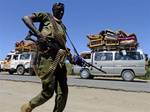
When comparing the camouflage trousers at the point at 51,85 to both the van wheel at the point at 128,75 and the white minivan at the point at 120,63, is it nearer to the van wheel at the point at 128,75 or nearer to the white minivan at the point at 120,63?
the white minivan at the point at 120,63

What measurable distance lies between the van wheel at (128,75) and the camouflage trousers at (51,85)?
2025cm

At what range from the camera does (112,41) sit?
28.7m

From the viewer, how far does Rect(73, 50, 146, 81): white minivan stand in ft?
88.3

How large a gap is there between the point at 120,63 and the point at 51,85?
68.4 feet

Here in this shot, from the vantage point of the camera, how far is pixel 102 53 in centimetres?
2842

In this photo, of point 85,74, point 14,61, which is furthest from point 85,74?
point 14,61

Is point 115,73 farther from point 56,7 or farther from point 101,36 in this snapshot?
point 56,7

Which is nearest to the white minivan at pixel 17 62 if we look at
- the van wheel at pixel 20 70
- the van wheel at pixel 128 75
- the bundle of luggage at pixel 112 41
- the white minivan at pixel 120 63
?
the van wheel at pixel 20 70

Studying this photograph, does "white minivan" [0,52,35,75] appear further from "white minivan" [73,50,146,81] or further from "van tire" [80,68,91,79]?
"white minivan" [73,50,146,81]

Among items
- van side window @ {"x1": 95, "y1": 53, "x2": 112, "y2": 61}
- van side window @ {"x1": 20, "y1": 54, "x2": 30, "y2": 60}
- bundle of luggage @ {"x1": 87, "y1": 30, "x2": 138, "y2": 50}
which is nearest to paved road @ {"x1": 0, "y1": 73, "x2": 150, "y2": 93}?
van side window @ {"x1": 95, "y1": 53, "x2": 112, "y2": 61}

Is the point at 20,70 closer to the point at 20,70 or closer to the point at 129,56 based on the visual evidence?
the point at 20,70

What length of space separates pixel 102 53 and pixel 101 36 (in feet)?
4.45

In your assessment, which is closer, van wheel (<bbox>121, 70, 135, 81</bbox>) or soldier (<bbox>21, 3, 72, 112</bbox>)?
soldier (<bbox>21, 3, 72, 112</bbox>)

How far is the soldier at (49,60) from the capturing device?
22.4 feet
